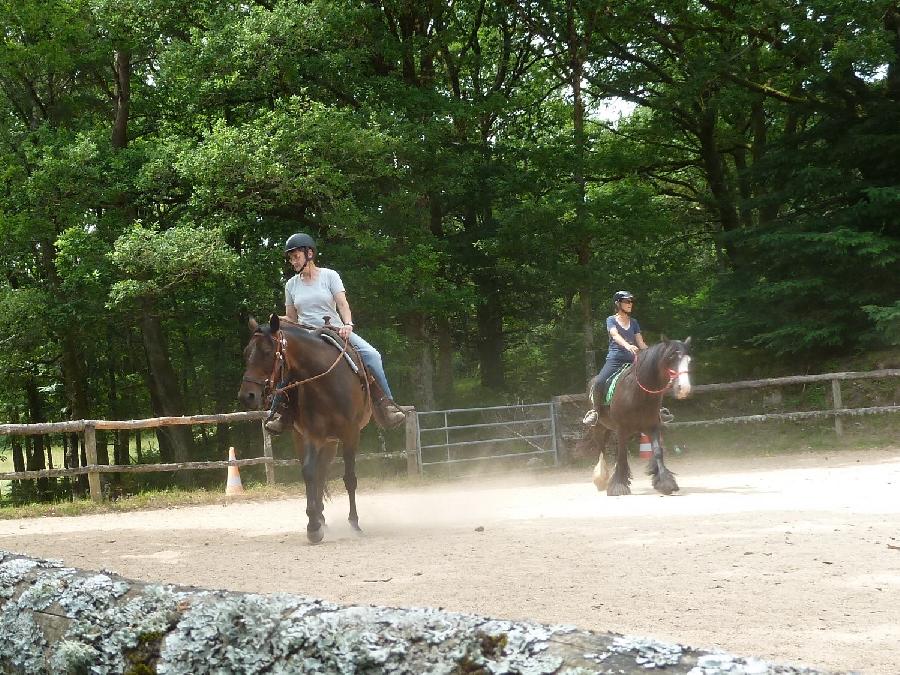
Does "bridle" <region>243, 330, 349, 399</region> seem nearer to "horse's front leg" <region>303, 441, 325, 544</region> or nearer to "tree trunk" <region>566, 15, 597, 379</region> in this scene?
"horse's front leg" <region>303, 441, 325, 544</region>

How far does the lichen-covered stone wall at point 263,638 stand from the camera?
1.76 m

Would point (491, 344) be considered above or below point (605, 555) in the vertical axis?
A: above

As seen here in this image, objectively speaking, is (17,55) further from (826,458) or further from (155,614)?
(155,614)

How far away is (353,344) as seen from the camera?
8898mm

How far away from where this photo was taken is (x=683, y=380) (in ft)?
31.9

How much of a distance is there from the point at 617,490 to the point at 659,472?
0.58m

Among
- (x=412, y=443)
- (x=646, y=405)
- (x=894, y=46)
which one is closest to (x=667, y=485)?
(x=646, y=405)

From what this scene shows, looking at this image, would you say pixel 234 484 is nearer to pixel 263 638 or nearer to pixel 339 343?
pixel 339 343

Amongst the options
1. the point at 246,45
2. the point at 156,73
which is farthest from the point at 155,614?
the point at 156,73

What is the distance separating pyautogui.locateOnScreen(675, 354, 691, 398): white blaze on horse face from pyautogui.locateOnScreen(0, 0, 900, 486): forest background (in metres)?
7.26

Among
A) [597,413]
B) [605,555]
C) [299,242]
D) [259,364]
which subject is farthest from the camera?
[597,413]

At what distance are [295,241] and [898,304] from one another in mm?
11678

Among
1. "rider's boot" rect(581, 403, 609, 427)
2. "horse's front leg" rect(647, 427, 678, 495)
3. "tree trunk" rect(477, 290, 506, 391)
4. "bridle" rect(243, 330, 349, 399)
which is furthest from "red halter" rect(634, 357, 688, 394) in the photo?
"tree trunk" rect(477, 290, 506, 391)

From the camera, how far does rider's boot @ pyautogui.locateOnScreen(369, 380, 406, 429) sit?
9086 millimetres
